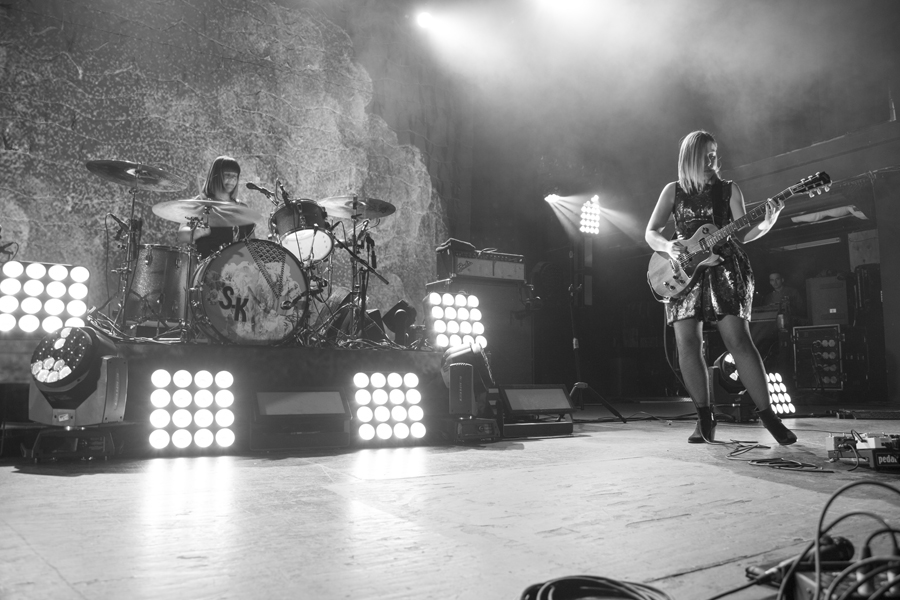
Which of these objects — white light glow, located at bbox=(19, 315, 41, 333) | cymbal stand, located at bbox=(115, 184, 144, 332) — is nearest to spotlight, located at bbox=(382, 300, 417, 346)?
cymbal stand, located at bbox=(115, 184, 144, 332)

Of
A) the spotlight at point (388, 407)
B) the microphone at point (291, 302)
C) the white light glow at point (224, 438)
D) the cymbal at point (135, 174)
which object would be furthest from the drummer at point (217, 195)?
the white light glow at point (224, 438)

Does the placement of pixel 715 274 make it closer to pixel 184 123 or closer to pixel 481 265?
pixel 481 265

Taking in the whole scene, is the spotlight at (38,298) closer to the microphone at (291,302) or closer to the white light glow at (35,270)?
the white light glow at (35,270)

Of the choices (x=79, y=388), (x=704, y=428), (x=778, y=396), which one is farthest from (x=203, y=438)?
(x=778, y=396)

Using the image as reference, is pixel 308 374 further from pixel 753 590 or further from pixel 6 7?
pixel 6 7

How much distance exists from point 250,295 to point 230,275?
0.49 ft

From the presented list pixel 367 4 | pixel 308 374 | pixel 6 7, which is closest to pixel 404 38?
pixel 367 4

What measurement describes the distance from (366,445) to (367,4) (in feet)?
18.7

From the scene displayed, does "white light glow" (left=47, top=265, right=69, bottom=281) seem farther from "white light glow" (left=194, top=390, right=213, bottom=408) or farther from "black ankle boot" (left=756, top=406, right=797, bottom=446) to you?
"black ankle boot" (left=756, top=406, right=797, bottom=446)

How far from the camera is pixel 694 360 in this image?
3.10m

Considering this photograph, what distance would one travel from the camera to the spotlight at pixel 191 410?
2838mm

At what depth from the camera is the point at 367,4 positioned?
703 centimetres

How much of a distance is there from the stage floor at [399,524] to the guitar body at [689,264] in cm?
90

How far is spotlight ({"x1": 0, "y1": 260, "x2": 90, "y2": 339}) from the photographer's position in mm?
3551
